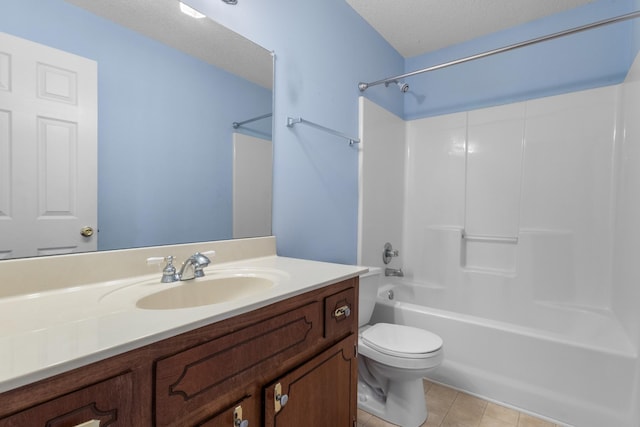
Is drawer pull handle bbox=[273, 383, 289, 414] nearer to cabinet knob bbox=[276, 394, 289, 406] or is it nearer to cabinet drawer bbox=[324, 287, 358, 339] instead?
cabinet knob bbox=[276, 394, 289, 406]

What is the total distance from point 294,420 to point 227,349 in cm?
36

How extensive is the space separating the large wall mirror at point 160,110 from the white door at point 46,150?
0.05ft

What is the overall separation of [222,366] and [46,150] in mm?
764

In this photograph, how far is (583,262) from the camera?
200 cm

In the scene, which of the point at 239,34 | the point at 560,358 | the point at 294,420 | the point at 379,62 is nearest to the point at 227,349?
the point at 294,420

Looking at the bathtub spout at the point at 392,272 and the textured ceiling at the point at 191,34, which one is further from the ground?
the textured ceiling at the point at 191,34

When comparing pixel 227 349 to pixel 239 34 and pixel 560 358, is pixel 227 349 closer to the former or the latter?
pixel 239 34

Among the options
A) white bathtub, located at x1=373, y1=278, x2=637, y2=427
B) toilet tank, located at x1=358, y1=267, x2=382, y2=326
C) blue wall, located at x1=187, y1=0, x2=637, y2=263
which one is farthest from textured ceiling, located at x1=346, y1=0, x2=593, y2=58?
white bathtub, located at x1=373, y1=278, x2=637, y2=427

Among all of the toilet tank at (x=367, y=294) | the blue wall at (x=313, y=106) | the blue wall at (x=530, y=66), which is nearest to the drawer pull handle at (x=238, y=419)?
the blue wall at (x=313, y=106)

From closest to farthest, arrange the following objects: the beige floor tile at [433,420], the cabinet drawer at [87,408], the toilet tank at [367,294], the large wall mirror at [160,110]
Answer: the cabinet drawer at [87,408] < the large wall mirror at [160,110] < the beige floor tile at [433,420] < the toilet tank at [367,294]

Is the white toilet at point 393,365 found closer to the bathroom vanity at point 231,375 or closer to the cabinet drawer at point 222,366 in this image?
the bathroom vanity at point 231,375

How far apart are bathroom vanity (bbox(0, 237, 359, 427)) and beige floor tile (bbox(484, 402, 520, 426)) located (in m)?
0.95

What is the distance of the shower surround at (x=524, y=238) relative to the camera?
1539 millimetres

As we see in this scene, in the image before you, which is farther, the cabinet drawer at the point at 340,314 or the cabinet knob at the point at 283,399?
the cabinet drawer at the point at 340,314
